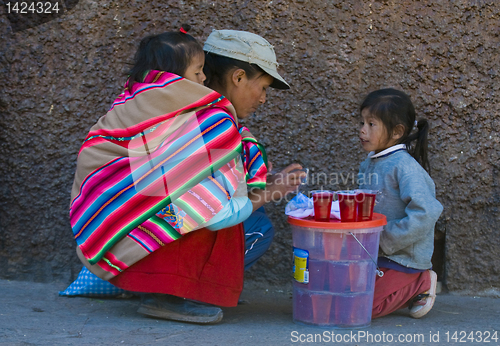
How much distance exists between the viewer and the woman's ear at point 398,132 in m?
2.36

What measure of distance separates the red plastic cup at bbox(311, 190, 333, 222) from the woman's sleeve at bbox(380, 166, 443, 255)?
1.13 ft

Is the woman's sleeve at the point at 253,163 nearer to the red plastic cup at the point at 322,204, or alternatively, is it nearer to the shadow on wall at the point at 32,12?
the red plastic cup at the point at 322,204

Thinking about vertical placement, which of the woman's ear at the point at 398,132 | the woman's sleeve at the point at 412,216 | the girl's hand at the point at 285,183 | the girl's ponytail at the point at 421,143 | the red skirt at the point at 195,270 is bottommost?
the red skirt at the point at 195,270

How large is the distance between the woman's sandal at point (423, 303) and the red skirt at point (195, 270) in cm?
81

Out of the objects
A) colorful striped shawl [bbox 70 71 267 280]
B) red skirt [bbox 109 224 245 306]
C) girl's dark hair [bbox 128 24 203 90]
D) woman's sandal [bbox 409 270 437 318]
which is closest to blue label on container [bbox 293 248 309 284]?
red skirt [bbox 109 224 245 306]

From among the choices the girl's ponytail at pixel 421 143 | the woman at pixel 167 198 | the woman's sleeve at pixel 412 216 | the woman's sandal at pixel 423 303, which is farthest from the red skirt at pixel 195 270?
the girl's ponytail at pixel 421 143

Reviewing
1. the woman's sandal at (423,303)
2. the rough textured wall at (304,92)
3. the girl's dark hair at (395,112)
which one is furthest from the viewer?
the rough textured wall at (304,92)

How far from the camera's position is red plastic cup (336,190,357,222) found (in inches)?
76.8

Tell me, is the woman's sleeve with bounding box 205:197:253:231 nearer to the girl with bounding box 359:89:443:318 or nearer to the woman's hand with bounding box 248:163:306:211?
the woman's hand with bounding box 248:163:306:211

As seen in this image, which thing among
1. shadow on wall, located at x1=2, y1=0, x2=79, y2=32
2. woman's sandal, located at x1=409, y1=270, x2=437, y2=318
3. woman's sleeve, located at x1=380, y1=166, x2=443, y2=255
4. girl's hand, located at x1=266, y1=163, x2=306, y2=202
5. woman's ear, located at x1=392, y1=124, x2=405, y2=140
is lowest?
woman's sandal, located at x1=409, y1=270, x2=437, y2=318

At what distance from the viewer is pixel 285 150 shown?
2738 mm

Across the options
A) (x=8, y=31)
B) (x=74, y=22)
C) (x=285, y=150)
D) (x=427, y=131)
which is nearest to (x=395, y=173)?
(x=427, y=131)

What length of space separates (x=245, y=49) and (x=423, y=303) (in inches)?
54.0

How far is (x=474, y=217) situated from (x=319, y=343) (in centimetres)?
133
